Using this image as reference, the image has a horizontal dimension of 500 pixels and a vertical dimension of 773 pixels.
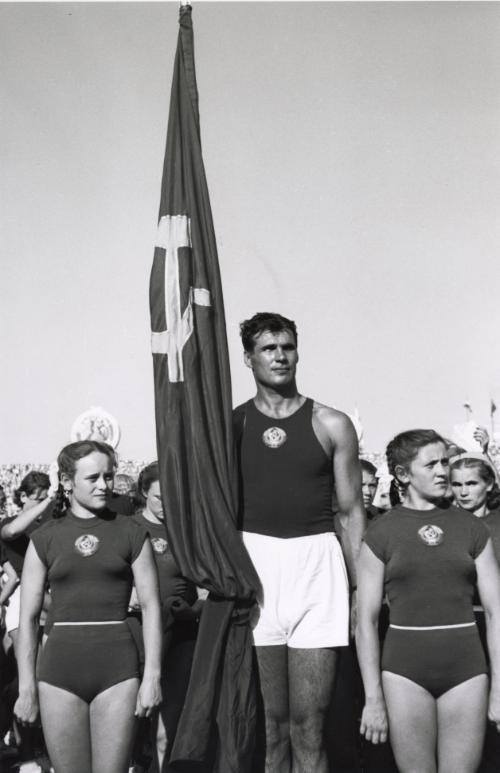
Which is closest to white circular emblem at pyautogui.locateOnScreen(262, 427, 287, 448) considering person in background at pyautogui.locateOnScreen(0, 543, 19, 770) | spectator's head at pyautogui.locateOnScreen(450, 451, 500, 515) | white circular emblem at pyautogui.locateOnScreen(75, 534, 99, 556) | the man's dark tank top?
the man's dark tank top

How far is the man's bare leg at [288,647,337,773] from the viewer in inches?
146

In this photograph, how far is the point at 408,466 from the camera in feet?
13.0

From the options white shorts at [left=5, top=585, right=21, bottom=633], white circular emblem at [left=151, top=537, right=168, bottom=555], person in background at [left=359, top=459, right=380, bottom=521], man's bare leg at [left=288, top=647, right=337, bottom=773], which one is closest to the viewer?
man's bare leg at [left=288, top=647, right=337, bottom=773]

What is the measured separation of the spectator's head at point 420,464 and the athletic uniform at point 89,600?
3.92 feet

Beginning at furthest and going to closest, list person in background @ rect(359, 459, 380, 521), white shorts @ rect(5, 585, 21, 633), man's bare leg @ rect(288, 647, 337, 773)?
1. person in background @ rect(359, 459, 380, 521)
2. white shorts @ rect(5, 585, 21, 633)
3. man's bare leg @ rect(288, 647, 337, 773)

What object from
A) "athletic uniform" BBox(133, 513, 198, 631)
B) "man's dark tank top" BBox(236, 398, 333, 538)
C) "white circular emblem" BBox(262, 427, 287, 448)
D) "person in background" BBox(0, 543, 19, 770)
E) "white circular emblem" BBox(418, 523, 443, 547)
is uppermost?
"white circular emblem" BBox(262, 427, 287, 448)

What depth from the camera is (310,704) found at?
3721 mm

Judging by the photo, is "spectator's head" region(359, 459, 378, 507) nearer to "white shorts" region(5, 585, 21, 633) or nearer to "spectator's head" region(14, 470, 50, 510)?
"spectator's head" region(14, 470, 50, 510)

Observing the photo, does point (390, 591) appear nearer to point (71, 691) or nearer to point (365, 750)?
point (71, 691)

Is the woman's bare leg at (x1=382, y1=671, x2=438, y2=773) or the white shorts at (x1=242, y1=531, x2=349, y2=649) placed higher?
the white shorts at (x1=242, y1=531, x2=349, y2=649)

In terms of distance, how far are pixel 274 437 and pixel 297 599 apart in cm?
72

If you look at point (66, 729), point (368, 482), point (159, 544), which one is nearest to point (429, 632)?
point (66, 729)

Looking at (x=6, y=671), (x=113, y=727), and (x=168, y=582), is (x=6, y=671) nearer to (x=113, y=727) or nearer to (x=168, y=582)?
(x=168, y=582)

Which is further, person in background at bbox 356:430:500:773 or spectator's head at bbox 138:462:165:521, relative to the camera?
spectator's head at bbox 138:462:165:521
